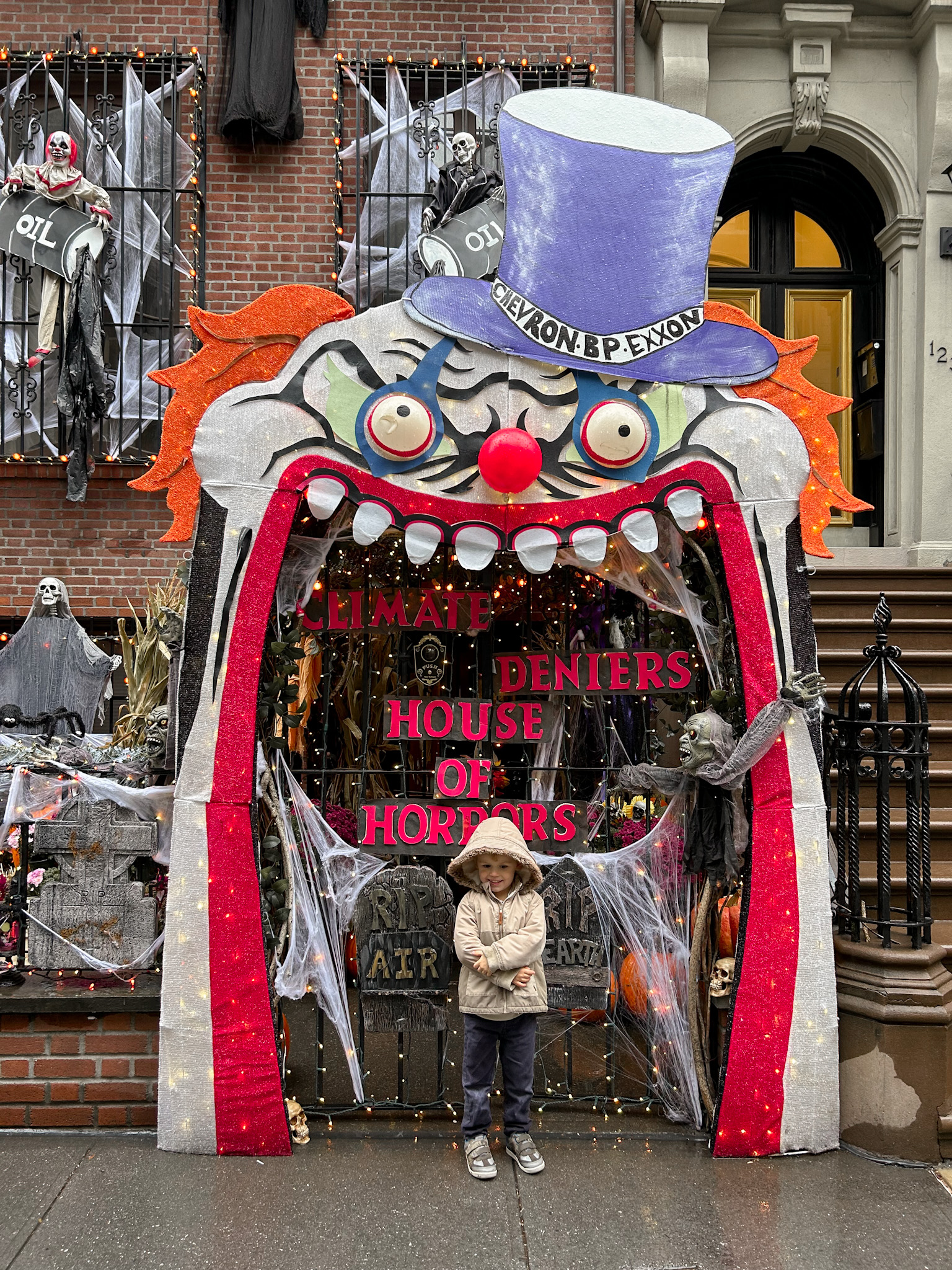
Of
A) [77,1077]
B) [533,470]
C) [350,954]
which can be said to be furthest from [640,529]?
[77,1077]

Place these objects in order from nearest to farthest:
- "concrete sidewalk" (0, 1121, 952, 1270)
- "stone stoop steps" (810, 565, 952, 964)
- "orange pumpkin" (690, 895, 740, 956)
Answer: "concrete sidewalk" (0, 1121, 952, 1270) → "orange pumpkin" (690, 895, 740, 956) → "stone stoop steps" (810, 565, 952, 964)

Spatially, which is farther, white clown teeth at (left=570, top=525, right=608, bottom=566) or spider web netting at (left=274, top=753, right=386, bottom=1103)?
spider web netting at (left=274, top=753, right=386, bottom=1103)

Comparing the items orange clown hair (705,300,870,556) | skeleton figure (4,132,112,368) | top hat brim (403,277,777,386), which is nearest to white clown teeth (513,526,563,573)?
top hat brim (403,277,777,386)

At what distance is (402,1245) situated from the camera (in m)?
3.47

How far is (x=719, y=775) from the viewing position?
4.15m

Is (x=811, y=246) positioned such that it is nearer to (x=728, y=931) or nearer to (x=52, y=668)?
(x=728, y=931)

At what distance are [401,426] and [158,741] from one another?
1.74 m

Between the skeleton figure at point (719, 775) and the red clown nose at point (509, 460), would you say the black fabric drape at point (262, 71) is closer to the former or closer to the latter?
the red clown nose at point (509, 460)

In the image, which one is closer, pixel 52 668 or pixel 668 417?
pixel 668 417

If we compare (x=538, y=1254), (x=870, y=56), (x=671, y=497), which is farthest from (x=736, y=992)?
(x=870, y=56)

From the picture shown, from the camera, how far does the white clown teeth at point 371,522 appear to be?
160 inches

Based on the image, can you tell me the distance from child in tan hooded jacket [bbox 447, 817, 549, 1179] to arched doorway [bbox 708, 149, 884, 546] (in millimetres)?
5444

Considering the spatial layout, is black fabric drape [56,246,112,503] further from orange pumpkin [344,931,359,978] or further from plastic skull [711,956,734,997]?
plastic skull [711,956,734,997]

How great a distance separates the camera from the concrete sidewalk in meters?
3.41
